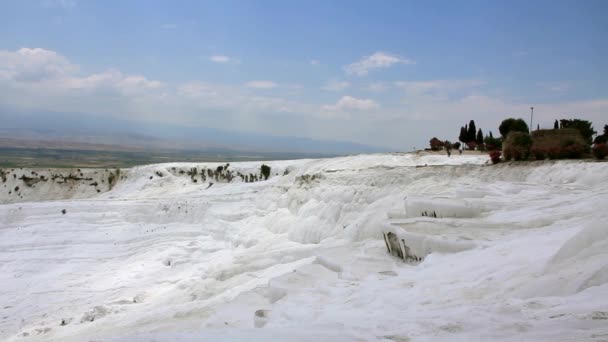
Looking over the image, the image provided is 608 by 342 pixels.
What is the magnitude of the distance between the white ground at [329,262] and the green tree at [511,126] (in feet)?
35.0

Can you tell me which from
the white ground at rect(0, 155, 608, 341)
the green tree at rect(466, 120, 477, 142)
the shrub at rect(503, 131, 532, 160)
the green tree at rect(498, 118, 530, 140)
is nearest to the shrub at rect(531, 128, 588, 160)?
the shrub at rect(503, 131, 532, 160)

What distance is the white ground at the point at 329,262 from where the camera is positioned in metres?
4.28

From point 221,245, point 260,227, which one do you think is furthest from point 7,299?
point 260,227

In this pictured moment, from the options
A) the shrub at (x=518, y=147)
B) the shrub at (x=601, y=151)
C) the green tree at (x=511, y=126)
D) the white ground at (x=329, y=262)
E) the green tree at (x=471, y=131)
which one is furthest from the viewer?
the green tree at (x=471, y=131)

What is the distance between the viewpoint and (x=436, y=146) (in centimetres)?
3231

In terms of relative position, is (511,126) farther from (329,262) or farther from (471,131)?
Result: (329,262)

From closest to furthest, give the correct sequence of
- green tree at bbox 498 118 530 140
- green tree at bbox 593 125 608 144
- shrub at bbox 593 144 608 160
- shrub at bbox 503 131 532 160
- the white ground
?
the white ground
shrub at bbox 593 144 608 160
shrub at bbox 503 131 532 160
green tree at bbox 593 125 608 144
green tree at bbox 498 118 530 140

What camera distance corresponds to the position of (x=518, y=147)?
16.7 metres

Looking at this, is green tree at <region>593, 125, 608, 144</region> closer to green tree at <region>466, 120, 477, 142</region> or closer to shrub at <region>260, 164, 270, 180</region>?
green tree at <region>466, 120, 477, 142</region>

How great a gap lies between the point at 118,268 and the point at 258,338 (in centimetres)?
1432

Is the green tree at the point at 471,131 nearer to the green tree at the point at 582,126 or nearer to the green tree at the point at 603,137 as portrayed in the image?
the green tree at the point at 582,126

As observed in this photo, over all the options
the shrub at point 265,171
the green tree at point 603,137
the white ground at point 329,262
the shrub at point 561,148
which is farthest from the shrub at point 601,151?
the shrub at point 265,171

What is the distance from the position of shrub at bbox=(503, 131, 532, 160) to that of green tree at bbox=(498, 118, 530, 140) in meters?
13.9

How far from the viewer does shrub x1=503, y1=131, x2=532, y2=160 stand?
53.9 ft
